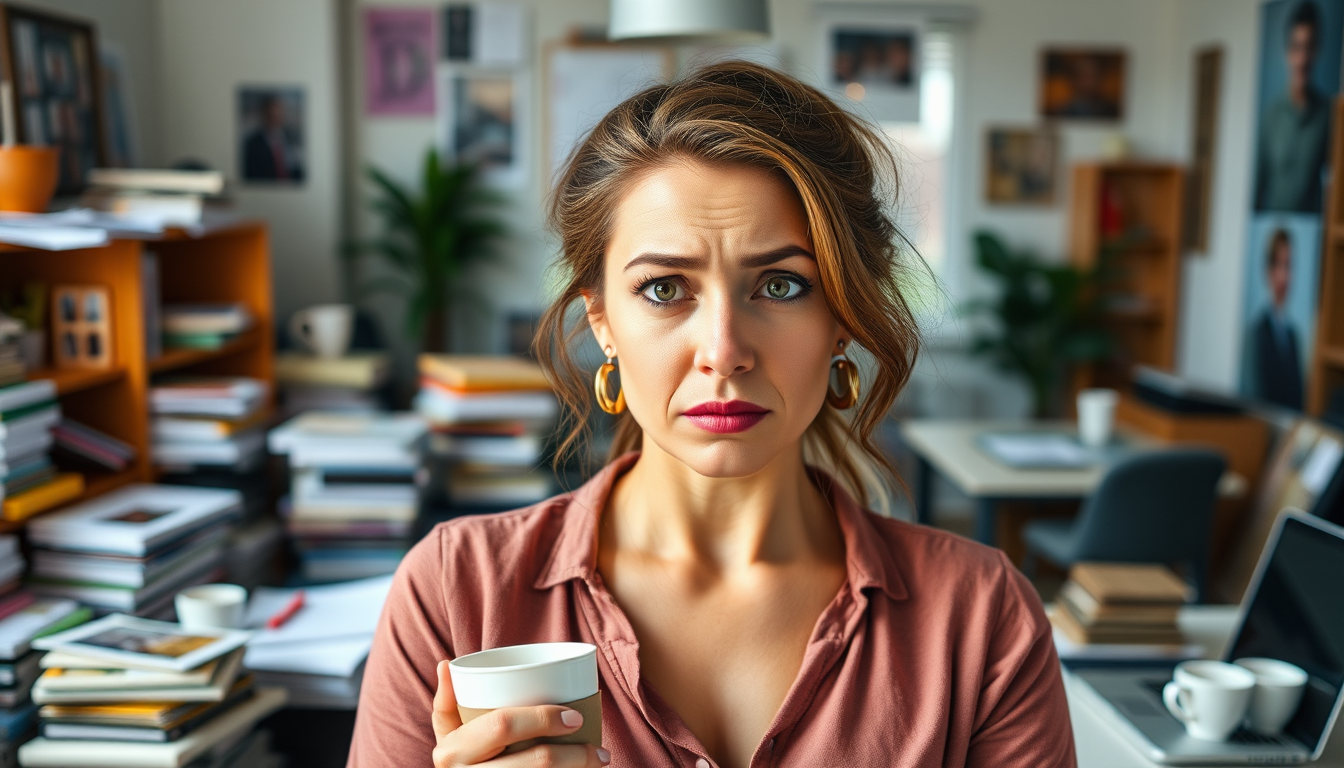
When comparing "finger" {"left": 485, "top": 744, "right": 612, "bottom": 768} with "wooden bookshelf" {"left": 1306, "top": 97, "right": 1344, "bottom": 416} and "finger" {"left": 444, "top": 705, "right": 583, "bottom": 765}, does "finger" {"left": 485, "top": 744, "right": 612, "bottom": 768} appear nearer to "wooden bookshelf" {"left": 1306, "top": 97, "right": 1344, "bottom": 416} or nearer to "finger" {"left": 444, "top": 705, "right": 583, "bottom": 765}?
"finger" {"left": 444, "top": 705, "right": 583, "bottom": 765}

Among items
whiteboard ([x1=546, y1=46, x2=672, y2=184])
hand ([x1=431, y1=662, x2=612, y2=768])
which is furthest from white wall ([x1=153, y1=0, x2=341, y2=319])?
hand ([x1=431, y1=662, x2=612, y2=768])

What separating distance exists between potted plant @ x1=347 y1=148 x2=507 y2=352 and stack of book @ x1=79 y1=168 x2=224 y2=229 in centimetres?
259

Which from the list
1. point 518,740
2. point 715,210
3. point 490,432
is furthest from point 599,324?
point 490,432

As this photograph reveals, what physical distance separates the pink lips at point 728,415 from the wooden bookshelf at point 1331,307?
3.37 metres

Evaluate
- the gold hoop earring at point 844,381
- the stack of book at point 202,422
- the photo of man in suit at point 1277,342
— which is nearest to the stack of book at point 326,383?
the stack of book at point 202,422

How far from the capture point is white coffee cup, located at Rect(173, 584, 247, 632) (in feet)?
6.18

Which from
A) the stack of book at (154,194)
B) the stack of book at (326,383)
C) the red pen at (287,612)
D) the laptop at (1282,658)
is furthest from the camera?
the stack of book at (326,383)

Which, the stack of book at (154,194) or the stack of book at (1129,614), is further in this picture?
the stack of book at (154,194)

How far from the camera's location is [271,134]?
4.95 meters

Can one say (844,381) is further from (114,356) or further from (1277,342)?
(1277,342)

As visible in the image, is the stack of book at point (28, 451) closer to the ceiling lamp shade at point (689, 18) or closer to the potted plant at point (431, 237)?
the ceiling lamp shade at point (689, 18)

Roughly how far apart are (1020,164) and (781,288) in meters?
4.89

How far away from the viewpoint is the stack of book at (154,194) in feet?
8.27

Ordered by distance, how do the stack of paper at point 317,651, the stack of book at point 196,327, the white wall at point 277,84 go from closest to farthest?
the stack of paper at point 317,651 < the stack of book at point 196,327 < the white wall at point 277,84
